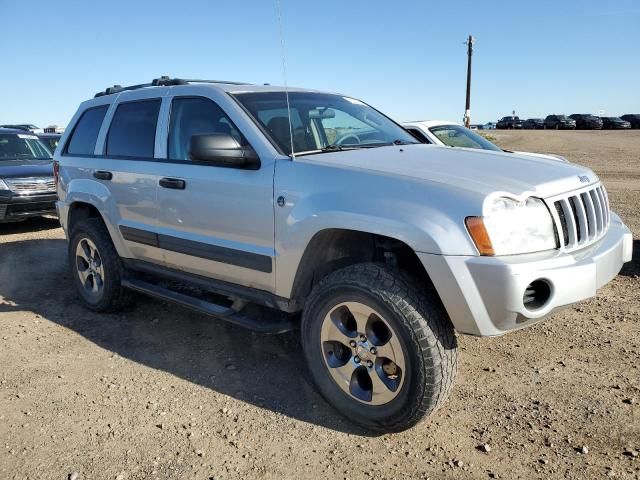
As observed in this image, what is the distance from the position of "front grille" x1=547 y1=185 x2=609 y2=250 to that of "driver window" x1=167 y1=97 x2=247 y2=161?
213 cm

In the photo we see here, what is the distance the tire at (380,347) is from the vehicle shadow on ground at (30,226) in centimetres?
772

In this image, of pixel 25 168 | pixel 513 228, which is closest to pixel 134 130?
pixel 513 228

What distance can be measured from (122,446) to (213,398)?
0.65 meters

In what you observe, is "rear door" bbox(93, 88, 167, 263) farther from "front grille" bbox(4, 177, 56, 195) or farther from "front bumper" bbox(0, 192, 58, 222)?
"front bumper" bbox(0, 192, 58, 222)

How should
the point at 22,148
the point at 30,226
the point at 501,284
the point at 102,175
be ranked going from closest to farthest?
the point at 501,284 → the point at 102,175 → the point at 30,226 → the point at 22,148

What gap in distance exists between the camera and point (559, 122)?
5428cm

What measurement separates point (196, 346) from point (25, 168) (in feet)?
22.0

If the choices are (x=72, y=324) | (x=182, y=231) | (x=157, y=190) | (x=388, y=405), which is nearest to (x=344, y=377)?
(x=388, y=405)

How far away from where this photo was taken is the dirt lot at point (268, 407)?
9.22 feet

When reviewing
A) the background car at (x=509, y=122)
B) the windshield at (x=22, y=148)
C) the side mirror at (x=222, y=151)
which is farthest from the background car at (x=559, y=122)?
the side mirror at (x=222, y=151)

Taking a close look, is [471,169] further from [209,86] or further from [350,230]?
[209,86]

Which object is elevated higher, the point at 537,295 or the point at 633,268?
the point at 537,295

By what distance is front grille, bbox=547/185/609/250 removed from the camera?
288 cm

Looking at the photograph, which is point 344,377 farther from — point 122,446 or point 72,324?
point 72,324
